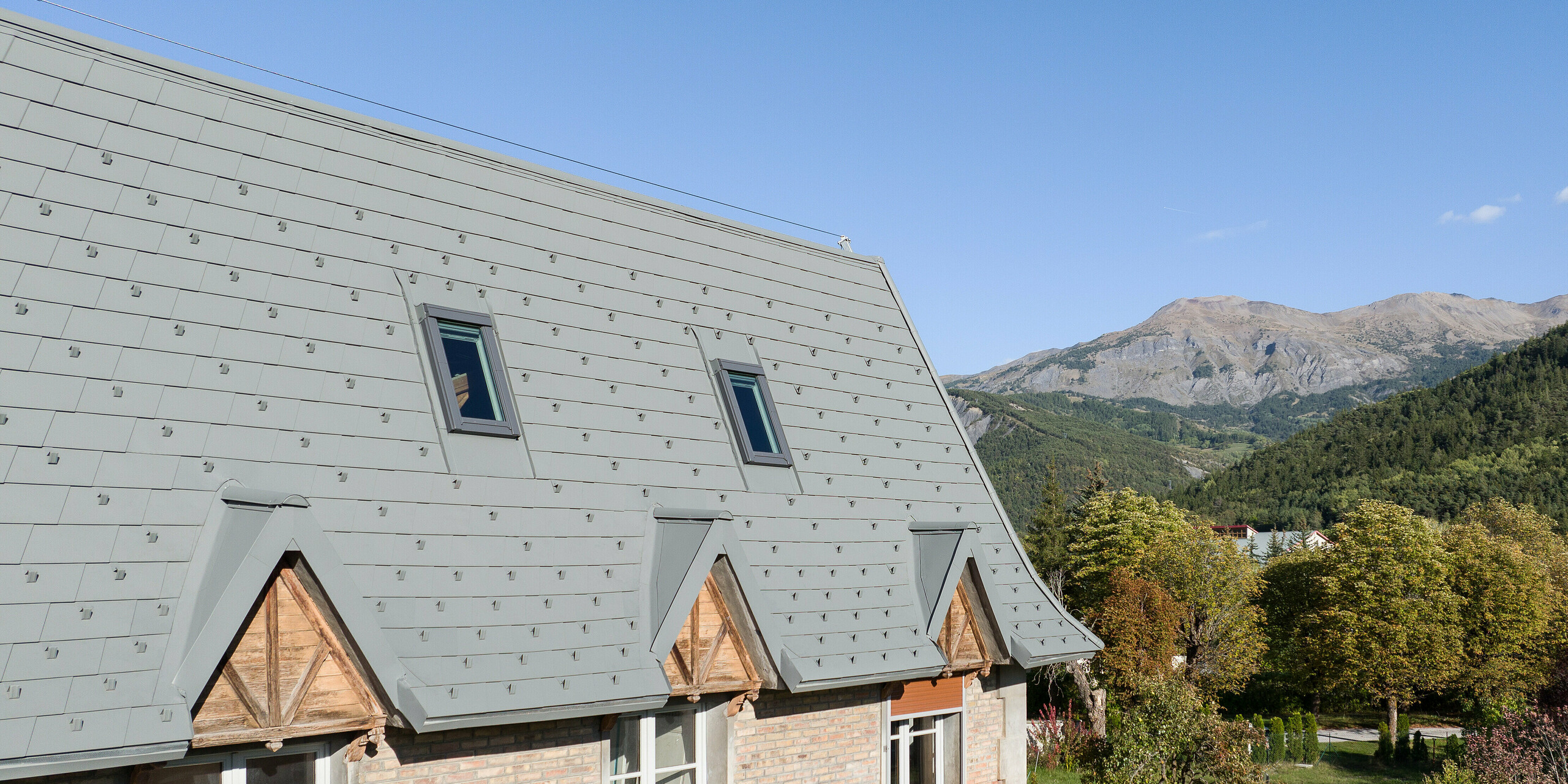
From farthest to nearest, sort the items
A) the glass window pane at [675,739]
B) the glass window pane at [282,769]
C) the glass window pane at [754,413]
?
the glass window pane at [754,413], the glass window pane at [675,739], the glass window pane at [282,769]

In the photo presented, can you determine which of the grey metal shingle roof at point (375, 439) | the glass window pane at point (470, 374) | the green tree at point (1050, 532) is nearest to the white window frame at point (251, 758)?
the grey metal shingle roof at point (375, 439)

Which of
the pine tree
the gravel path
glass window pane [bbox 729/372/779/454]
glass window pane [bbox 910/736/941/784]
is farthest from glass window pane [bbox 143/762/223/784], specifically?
the gravel path

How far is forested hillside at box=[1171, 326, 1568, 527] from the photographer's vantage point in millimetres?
108500

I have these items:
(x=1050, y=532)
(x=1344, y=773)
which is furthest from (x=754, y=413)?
(x=1050, y=532)

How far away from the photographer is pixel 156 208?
830 centimetres

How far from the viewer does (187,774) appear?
7352 millimetres

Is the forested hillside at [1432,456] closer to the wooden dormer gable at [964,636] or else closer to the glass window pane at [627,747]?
the wooden dormer gable at [964,636]

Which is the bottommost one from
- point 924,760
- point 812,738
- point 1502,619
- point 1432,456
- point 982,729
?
point 1502,619

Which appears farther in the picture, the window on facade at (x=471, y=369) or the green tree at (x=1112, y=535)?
the green tree at (x=1112, y=535)

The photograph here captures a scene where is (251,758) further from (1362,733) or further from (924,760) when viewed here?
(1362,733)

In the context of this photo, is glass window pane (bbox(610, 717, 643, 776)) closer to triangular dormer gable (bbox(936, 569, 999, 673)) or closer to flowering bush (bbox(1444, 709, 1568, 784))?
triangular dormer gable (bbox(936, 569, 999, 673))

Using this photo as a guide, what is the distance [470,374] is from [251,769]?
149 inches

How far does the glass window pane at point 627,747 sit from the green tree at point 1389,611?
155ft

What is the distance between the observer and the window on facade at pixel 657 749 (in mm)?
9773
